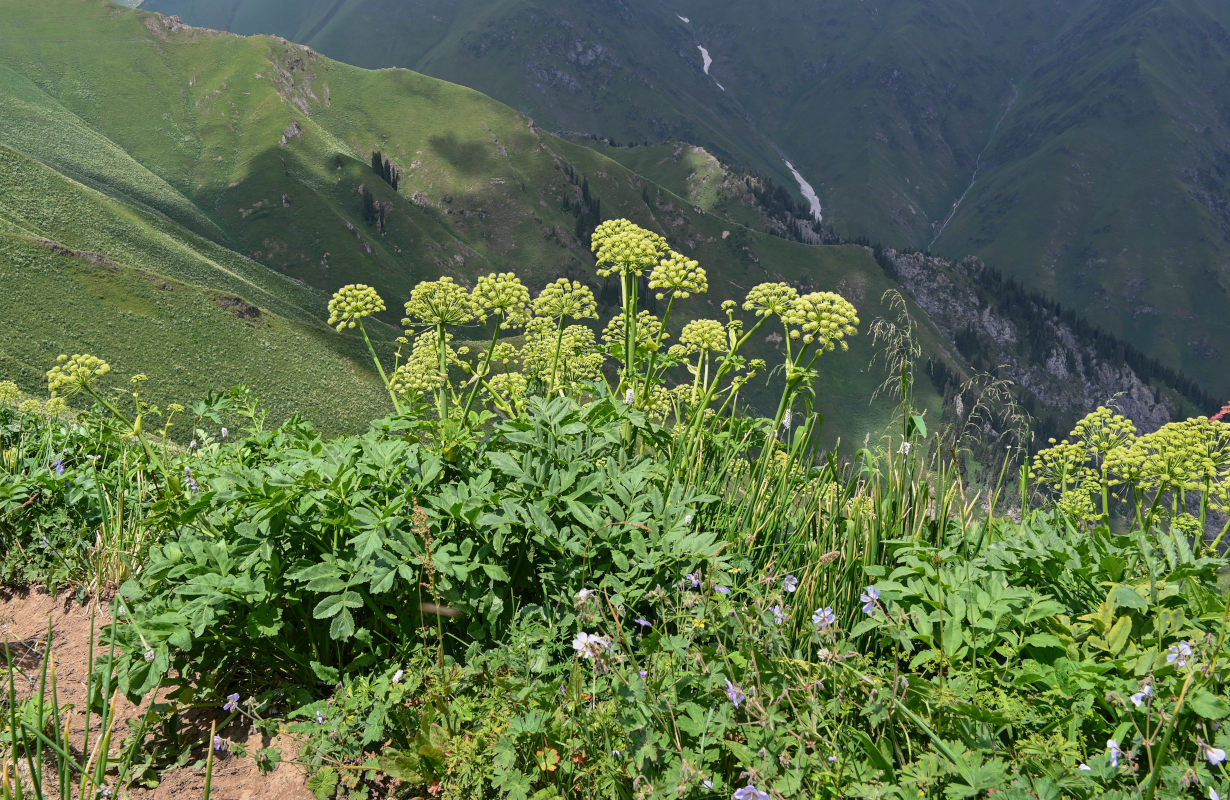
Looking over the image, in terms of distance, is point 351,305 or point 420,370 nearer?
point 351,305

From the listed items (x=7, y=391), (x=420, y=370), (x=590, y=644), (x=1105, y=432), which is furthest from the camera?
(x=7, y=391)

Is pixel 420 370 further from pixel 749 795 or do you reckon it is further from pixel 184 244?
pixel 184 244

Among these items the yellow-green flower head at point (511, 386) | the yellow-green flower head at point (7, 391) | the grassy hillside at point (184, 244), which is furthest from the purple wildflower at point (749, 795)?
the grassy hillside at point (184, 244)

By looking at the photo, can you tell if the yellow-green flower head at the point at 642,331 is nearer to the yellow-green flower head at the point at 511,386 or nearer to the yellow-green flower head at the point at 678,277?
the yellow-green flower head at the point at 678,277

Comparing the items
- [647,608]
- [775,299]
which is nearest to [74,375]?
[647,608]

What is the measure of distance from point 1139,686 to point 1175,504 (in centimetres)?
367

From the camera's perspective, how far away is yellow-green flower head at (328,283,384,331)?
5914mm

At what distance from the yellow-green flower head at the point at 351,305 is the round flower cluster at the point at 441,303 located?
395mm

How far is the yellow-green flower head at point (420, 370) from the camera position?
6.01 meters

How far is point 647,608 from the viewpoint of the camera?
13.8 ft

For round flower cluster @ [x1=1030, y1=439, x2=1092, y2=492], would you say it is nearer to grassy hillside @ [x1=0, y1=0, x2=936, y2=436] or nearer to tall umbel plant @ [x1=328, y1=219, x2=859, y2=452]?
tall umbel plant @ [x1=328, y1=219, x2=859, y2=452]

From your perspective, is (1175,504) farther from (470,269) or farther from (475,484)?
(470,269)

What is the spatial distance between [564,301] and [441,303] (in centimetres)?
106

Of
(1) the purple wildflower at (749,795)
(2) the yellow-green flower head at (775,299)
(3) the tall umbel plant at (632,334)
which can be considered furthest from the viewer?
(2) the yellow-green flower head at (775,299)
